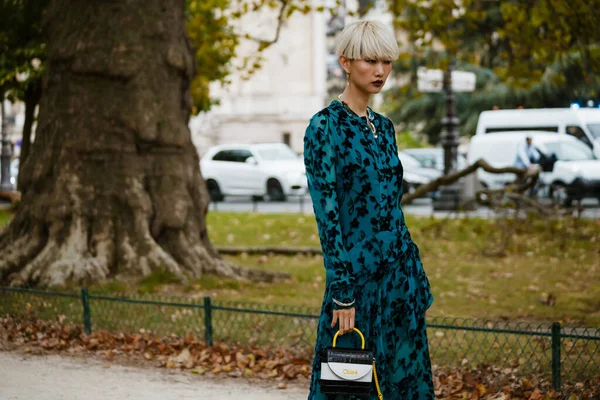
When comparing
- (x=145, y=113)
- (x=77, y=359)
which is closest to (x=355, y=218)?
(x=77, y=359)

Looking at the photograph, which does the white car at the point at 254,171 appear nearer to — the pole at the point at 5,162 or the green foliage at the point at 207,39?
the green foliage at the point at 207,39

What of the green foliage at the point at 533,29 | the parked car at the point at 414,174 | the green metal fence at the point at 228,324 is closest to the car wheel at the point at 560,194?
the green foliage at the point at 533,29

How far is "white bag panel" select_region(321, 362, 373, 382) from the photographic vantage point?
3.73 m

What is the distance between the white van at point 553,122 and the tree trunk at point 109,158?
17.4 meters

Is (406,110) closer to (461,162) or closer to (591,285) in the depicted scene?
(461,162)

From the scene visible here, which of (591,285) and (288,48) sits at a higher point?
(288,48)

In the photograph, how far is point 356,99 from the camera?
393cm

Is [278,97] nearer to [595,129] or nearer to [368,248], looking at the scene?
[595,129]

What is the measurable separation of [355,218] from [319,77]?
49174 millimetres

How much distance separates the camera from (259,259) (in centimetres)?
→ 1436

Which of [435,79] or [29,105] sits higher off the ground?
[435,79]

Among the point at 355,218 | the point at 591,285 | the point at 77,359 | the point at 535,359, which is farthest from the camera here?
the point at 591,285

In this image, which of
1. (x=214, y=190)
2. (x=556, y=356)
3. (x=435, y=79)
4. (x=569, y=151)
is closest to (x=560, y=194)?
(x=435, y=79)

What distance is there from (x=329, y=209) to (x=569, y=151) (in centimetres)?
2267
